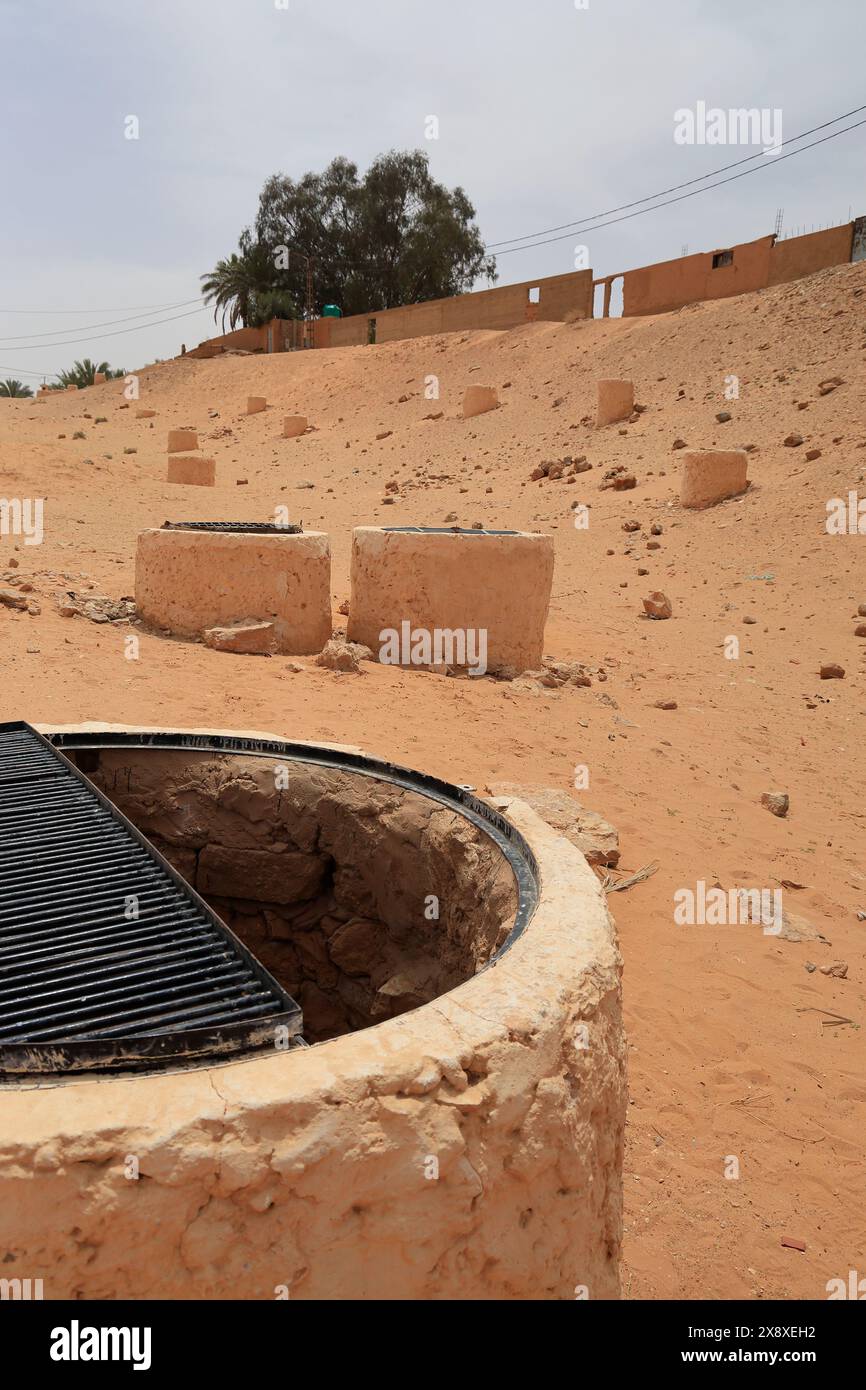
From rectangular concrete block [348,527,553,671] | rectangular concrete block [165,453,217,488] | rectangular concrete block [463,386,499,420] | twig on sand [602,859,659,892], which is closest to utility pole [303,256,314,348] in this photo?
rectangular concrete block [463,386,499,420]

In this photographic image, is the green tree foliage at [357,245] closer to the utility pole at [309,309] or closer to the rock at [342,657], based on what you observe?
the utility pole at [309,309]

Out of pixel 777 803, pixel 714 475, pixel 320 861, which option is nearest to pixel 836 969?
pixel 777 803

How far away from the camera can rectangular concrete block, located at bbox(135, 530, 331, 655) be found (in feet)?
26.4

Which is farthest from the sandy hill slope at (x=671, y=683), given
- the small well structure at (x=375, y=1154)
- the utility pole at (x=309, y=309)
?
the utility pole at (x=309, y=309)

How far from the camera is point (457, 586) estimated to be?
8.27 meters

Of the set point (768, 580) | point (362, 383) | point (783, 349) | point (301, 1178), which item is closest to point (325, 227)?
point (362, 383)

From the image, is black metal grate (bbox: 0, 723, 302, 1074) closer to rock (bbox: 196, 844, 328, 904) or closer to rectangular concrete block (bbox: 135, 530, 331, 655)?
rock (bbox: 196, 844, 328, 904)

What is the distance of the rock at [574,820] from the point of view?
527 centimetres

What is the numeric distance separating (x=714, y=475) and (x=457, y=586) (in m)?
8.43

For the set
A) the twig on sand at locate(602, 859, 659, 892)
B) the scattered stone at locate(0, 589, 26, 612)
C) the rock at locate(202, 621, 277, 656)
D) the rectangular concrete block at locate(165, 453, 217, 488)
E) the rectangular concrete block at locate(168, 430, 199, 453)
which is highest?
the rectangular concrete block at locate(168, 430, 199, 453)

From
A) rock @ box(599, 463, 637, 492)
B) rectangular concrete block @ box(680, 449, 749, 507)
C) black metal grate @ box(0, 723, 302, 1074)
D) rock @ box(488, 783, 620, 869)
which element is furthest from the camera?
rock @ box(599, 463, 637, 492)

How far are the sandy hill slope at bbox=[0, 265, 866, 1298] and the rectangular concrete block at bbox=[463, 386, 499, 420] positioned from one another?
0.41m

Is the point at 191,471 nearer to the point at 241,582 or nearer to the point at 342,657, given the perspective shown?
the point at 241,582

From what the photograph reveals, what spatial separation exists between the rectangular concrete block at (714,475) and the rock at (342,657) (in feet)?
29.6
